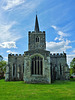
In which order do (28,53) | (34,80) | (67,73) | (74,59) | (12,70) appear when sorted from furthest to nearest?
(74,59) → (12,70) → (67,73) → (28,53) → (34,80)

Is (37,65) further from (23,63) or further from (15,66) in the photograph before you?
(15,66)

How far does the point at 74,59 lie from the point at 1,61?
27.4 m

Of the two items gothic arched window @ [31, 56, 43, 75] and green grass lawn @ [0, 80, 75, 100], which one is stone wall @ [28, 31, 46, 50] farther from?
green grass lawn @ [0, 80, 75, 100]

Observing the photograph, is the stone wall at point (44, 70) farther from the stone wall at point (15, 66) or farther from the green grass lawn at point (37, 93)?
the stone wall at point (15, 66)

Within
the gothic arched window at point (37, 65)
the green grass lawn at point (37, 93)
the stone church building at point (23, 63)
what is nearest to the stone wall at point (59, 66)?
the stone church building at point (23, 63)

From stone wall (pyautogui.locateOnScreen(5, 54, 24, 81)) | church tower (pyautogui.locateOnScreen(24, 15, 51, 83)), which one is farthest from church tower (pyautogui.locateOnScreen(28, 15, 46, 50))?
church tower (pyautogui.locateOnScreen(24, 15, 51, 83))

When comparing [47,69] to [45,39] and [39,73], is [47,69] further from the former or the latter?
[45,39]

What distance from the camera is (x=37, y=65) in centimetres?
2003

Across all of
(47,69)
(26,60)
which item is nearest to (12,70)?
(26,60)

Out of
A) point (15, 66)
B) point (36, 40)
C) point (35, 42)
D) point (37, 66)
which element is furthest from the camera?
point (36, 40)

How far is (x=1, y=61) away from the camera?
38.9 metres

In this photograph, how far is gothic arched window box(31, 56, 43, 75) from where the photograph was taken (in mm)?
19766

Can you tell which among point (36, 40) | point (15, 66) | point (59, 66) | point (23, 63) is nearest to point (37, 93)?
point (23, 63)

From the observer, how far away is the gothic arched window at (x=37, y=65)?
1977cm
